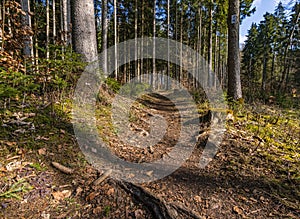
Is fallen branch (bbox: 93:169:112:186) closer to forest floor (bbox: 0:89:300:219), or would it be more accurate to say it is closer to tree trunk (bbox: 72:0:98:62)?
forest floor (bbox: 0:89:300:219)

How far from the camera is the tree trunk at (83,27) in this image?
3.83 metres

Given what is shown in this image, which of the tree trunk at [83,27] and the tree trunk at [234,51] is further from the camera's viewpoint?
the tree trunk at [234,51]

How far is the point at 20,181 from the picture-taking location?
169cm

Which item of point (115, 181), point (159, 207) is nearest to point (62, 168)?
point (115, 181)


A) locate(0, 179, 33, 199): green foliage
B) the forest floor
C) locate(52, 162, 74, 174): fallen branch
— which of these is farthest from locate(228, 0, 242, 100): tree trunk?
locate(0, 179, 33, 199): green foliage

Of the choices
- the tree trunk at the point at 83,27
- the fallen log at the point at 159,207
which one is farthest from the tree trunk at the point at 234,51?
the fallen log at the point at 159,207

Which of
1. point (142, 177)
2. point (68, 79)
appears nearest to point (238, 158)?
point (142, 177)

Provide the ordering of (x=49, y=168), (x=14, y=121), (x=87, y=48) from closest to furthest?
(x=49, y=168)
(x=14, y=121)
(x=87, y=48)

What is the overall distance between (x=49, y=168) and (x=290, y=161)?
3.33m

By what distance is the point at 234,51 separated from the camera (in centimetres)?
556

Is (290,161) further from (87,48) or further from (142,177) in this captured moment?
(87,48)

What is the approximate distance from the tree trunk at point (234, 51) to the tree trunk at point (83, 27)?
14.0 feet

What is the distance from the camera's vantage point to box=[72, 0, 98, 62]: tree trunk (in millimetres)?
3826

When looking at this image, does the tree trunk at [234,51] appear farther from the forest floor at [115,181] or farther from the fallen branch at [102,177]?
the fallen branch at [102,177]
